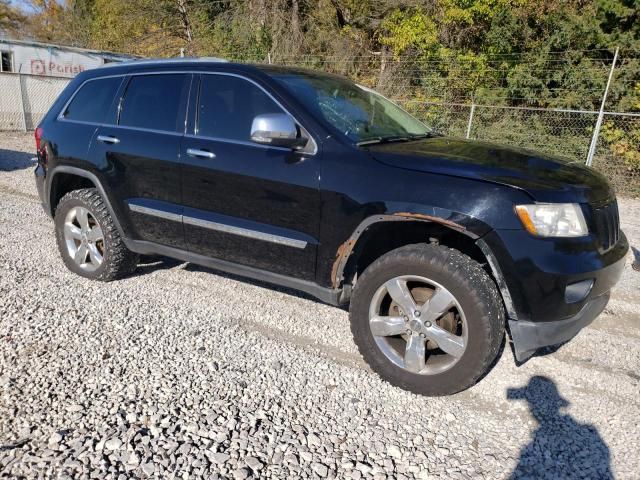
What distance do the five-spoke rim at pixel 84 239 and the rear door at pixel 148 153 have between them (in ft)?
1.49

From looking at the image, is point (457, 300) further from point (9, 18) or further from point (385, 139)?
point (9, 18)

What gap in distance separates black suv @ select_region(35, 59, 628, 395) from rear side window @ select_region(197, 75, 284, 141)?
11mm

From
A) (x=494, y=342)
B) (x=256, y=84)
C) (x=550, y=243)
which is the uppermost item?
(x=256, y=84)

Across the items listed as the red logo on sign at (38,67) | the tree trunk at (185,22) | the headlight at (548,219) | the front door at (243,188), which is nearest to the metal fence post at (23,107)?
the red logo on sign at (38,67)

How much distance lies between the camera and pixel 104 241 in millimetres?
4305

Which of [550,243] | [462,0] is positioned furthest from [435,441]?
[462,0]

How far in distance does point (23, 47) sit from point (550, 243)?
70.9ft

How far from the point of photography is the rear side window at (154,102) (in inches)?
151

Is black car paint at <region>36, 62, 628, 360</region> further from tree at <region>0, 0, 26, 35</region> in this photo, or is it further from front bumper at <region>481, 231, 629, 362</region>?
tree at <region>0, 0, 26, 35</region>

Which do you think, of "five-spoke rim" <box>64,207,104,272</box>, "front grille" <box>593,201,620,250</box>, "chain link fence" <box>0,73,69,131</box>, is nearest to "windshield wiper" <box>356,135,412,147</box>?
"front grille" <box>593,201,620,250</box>

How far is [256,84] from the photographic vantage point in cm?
349

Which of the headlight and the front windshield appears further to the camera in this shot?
the front windshield

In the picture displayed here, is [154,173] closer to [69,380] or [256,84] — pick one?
[256,84]

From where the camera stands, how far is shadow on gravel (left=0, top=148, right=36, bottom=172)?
10262mm
